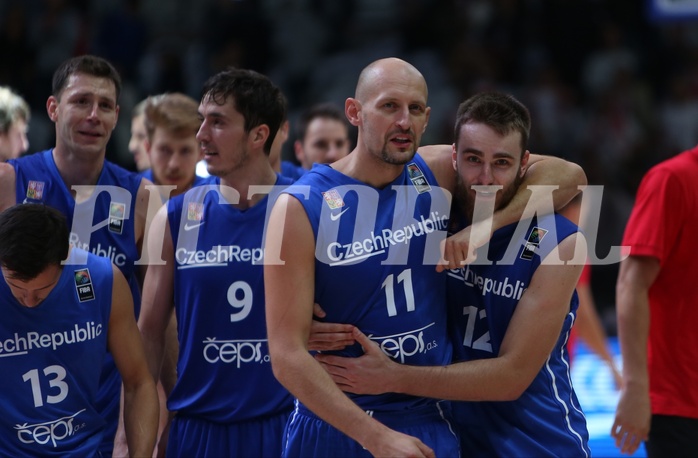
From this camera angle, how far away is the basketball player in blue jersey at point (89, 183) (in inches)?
191

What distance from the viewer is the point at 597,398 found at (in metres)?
8.41

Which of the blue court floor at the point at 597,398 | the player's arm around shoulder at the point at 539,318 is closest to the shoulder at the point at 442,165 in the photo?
the player's arm around shoulder at the point at 539,318

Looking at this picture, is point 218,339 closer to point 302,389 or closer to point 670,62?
point 302,389

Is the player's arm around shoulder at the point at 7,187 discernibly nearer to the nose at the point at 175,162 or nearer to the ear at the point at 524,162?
the nose at the point at 175,162

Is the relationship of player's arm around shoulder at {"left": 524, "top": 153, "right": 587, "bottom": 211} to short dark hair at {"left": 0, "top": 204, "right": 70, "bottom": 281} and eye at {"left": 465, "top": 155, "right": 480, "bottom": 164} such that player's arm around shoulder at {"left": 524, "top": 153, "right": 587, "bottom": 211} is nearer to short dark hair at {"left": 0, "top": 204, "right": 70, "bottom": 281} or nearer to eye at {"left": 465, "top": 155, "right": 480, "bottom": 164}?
eye at {"left": 465, "top": 155, "right": 480, "bottom": 164}

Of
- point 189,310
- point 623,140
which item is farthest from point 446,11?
point 189,310

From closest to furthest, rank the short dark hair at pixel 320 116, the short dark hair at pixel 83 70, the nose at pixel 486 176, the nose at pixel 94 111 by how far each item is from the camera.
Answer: the nose at pixel 486 176 → the nose at pixel 94 111 → the short dark hair at pixel 83 70 → the short dark hair at pixel 320 116

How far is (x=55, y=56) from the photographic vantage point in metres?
12.5

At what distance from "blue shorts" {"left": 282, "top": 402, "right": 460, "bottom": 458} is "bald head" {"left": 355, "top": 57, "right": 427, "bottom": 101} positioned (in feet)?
4.39

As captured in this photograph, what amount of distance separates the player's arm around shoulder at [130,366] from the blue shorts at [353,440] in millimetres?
611

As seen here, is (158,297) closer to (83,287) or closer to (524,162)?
(83,287)

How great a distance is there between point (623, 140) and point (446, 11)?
3.16m

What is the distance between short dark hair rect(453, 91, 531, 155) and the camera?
4039mm

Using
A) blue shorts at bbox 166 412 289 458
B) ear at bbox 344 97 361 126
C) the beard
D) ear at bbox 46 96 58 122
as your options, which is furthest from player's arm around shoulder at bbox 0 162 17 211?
the beard
